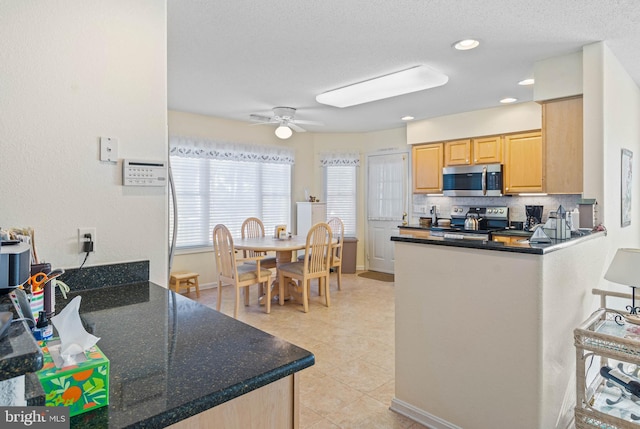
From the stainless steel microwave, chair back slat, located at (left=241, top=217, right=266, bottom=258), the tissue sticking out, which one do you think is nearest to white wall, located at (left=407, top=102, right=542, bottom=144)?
the stainless steel microwave

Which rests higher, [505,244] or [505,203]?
[505,203]

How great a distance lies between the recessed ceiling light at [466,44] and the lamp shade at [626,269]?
5.51 ft

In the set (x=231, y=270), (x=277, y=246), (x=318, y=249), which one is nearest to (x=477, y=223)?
(x=318, y=249)

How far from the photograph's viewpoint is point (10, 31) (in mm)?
1462

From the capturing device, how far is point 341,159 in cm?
648

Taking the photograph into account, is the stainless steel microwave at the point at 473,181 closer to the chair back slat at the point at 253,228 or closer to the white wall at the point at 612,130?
the white wall at the point at 612,130

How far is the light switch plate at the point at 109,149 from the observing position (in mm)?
1688

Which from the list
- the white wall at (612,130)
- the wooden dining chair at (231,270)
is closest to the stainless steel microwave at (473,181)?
→ the white wall at (612,130)

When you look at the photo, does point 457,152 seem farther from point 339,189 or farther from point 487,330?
point 487,330

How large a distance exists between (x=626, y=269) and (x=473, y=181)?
10.3 feet

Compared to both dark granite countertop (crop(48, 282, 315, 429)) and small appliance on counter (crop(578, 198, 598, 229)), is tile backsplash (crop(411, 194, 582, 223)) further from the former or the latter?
dark granite countertop (crop(48, 282, 315, 429))

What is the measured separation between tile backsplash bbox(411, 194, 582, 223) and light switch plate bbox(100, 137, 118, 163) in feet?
14.3

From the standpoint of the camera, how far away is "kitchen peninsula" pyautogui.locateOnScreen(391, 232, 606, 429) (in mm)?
1776

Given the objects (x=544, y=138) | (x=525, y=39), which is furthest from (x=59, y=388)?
(x=544, y=138)
